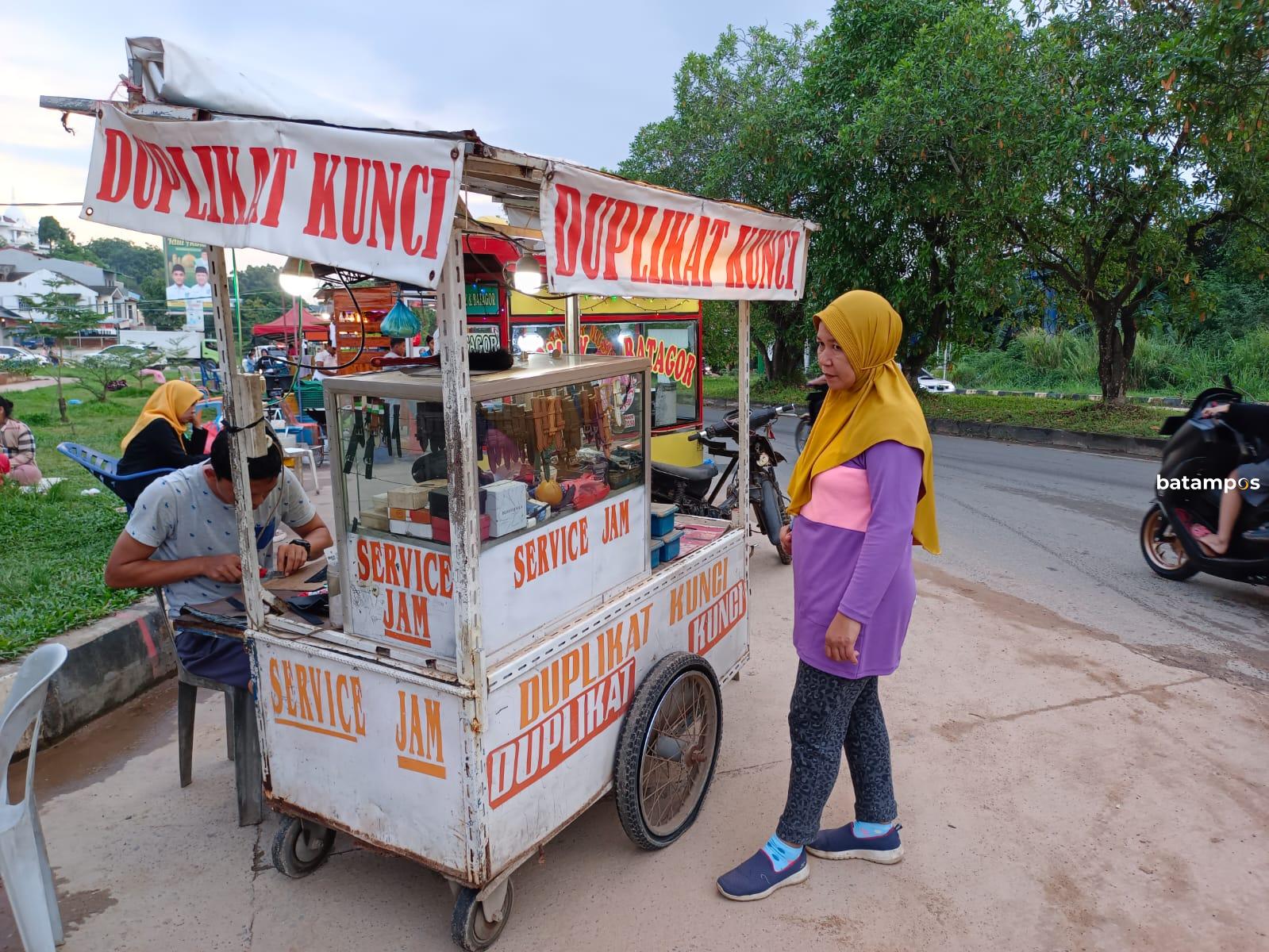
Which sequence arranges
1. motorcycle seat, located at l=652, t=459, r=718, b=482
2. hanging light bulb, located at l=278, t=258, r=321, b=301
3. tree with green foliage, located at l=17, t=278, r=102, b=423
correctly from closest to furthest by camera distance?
1. hanging light bulb, located at l=278, t=258, r=321, b=301
2. motorcycle seat, located at l=652, t=459, r=718, b=482
3. tree with green foliage, located at l=17, t=278, r=102, b=423

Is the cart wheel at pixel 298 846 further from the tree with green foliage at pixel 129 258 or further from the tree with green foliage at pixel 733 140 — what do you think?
the tree with green foliage at pixel 129 258

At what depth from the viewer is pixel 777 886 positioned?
8.41 ft

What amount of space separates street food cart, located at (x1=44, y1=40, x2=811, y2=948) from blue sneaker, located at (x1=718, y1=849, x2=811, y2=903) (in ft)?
0.95

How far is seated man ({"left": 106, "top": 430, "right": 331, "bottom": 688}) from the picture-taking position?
2.86 metres

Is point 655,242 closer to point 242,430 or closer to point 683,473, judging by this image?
point 242,430

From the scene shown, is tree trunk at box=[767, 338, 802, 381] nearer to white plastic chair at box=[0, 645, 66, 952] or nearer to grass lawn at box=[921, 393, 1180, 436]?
grass lawn at box=[921, 393, 1180, 436]

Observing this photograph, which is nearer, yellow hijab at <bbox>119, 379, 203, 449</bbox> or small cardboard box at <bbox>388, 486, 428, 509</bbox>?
small cardboard box at <bbox>388, 486, 428, 509</bbox>

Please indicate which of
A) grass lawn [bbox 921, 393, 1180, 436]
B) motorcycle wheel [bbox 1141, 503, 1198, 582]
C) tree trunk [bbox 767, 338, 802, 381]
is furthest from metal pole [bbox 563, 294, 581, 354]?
tree trunk [bbox 767, 338, 802, 381]

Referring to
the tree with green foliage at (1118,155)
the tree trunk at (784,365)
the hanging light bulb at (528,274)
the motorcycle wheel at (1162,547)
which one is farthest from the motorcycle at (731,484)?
the tree trunk at (784,365)

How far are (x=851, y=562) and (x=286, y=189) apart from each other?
1.73 m

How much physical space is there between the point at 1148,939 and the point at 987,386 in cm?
2306

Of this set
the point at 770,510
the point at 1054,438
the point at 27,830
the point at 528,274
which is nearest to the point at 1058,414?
the point at 1054,438

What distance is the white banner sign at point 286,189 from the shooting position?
173 centimetres

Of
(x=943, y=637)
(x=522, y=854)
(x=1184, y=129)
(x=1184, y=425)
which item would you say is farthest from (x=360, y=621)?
(x=1184, y=129)
